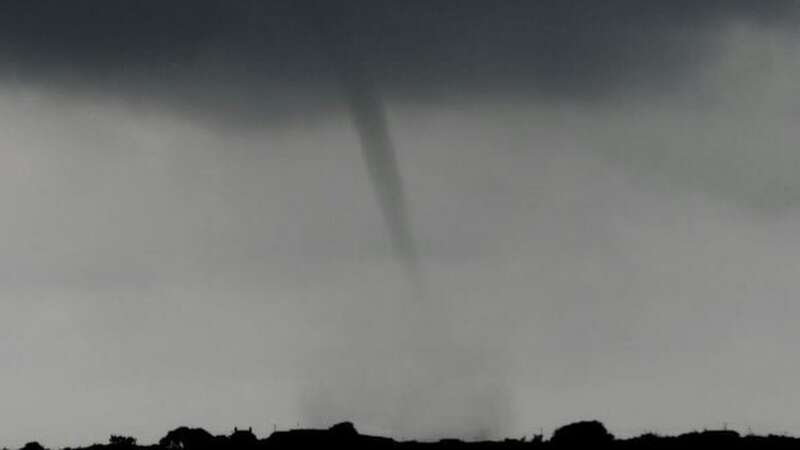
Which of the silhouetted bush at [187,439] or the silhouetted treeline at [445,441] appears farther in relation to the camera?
the silhouetted bush at [187,439]

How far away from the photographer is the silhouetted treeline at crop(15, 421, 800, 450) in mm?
116000

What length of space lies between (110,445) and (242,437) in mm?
11135

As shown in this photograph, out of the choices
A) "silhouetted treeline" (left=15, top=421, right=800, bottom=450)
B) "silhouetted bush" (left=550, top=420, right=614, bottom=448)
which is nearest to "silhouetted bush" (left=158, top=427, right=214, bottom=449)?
"silhouetted treeline" (left=15, top=421, right=800, bottom=450)

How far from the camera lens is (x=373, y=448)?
4931 inches

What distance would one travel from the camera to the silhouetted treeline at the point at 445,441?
116000mm

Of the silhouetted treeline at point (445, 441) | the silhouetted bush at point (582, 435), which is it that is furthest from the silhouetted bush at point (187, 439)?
the silhouetted bush at point (582, 435)

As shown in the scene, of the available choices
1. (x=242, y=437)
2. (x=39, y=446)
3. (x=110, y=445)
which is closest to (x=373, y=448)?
(x=242, y=437)

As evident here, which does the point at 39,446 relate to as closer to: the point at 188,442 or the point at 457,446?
the point at 188,442

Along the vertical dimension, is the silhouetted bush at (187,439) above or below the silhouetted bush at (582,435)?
above

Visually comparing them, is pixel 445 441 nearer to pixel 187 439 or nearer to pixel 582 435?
pixel 582 435

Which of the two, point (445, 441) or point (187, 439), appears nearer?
point (445, 441)

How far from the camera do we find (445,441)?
125312 millimetres

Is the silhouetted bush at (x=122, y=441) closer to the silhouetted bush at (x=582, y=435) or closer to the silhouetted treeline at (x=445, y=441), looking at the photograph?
the silhouetted treeline at (x=445, y=441)

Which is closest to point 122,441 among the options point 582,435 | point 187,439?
point 187,439
